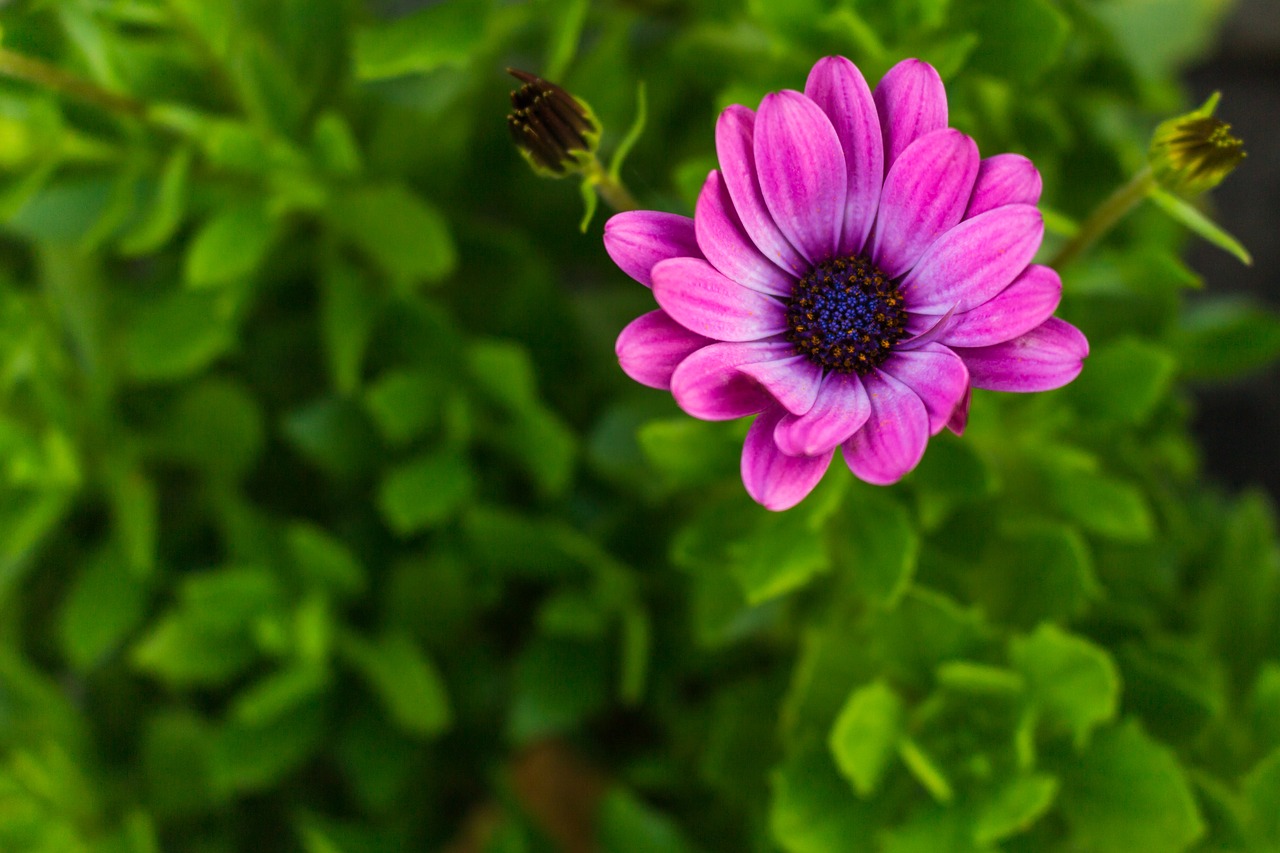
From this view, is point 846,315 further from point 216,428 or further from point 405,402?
point 216,428

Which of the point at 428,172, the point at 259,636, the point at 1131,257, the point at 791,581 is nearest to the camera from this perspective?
the point at 791,581

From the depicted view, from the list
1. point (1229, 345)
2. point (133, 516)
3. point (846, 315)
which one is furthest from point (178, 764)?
point (1229, 345)

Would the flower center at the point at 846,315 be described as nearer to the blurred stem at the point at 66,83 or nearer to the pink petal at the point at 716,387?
the pink petal at the point at 716,387

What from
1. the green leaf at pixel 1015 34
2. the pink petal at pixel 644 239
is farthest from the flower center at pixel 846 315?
the green leaf at pixel 1015 34

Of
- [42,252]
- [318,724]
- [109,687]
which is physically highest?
[42,252]

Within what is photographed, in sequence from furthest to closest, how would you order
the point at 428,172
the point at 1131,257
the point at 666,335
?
the point at 428,172 → the point at 1131,257 → the point at 666,335

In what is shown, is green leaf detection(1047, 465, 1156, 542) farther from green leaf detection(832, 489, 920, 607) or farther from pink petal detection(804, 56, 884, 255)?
pink petal detection(804, 56, 884, 255)

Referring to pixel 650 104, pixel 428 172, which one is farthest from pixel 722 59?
pixel 428 172

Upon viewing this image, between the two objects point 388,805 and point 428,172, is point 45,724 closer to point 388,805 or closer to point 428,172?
point 388,805
